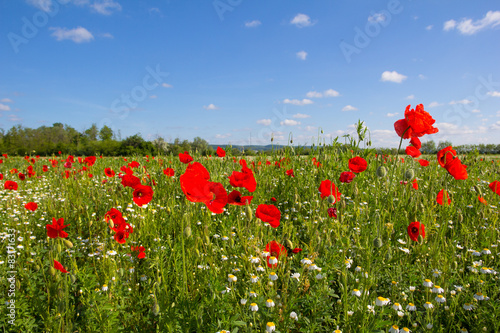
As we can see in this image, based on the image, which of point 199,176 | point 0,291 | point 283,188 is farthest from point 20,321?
point 283,188

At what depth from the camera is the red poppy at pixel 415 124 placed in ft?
7.09

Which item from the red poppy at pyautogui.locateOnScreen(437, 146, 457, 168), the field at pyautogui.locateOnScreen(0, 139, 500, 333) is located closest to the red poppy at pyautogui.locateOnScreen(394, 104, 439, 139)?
the field at pyautogui.locateOnScreen(0, 139, 500, 333)

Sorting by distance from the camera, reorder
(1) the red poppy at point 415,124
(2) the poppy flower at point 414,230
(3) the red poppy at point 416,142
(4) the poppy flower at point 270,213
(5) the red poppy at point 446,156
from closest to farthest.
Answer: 1. (4) the poppy flower at point 270,213
2. (2) the poppy flower at point 414,230
3. (1) the red poppy at point 415,124
4. (3) the red poppy at point 416,142
5. (5) the red poppy at point 446,156

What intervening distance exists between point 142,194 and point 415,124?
7.56 ft

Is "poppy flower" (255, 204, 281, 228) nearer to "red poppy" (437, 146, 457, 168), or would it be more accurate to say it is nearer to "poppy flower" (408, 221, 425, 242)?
"poppy flower" (408, 221, 425, 242)

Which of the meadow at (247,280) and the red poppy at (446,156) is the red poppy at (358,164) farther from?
the red poppy at (446,156)

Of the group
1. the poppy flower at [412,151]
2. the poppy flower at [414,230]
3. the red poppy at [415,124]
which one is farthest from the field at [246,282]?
the red poppy at [415,124]

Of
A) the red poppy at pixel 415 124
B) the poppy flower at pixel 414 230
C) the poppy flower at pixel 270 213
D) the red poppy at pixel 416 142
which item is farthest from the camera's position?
the red poppy at pixel 416 142

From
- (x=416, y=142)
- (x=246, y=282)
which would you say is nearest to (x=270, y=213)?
(x=246, y=282)

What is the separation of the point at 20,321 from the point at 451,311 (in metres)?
2.78

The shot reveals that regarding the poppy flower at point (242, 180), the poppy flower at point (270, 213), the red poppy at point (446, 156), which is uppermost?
the red poppy at point (446, 156)

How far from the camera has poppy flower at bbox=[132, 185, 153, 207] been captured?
7.21 ft

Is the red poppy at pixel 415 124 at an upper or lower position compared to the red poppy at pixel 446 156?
upper

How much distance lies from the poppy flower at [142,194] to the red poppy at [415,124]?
2107 millimetres
